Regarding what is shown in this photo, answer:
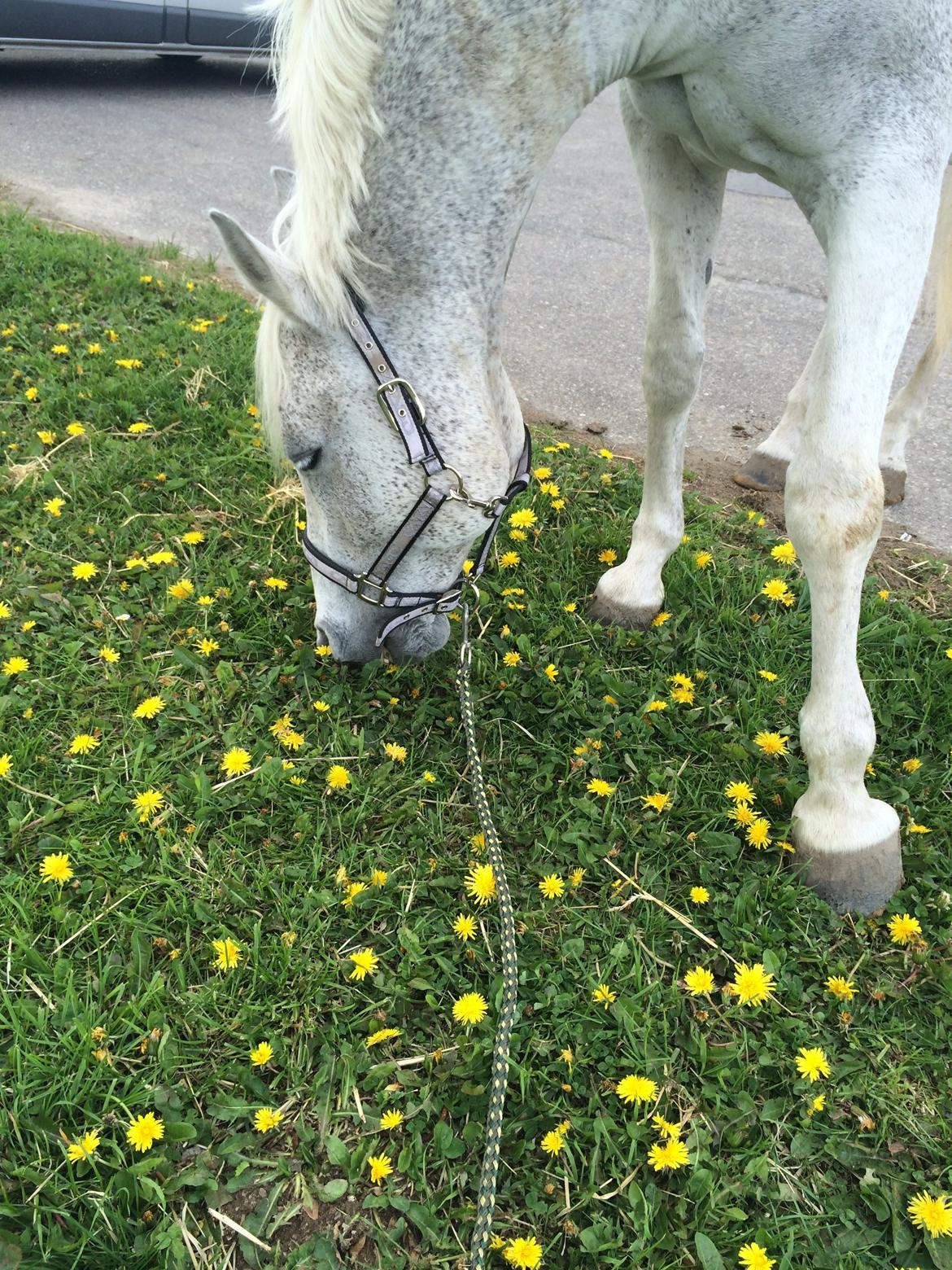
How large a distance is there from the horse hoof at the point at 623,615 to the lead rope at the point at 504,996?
2.08ft

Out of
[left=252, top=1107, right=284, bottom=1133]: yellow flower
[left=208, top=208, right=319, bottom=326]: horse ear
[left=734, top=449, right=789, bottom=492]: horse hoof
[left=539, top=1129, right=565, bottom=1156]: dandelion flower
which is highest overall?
[left=208, top=208, right=319, bottom=326]: horse ear

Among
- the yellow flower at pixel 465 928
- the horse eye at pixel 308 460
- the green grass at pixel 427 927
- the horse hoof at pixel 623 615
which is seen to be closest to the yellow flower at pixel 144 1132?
the green grass at pixel 427 927

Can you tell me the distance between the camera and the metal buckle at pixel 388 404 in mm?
1876

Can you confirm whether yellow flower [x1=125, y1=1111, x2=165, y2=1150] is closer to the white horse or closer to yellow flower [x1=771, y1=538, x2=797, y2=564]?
the white horse

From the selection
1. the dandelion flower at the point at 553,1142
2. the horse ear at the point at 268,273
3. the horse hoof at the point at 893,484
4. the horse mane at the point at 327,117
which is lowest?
the dandelion flower at the point at 553,1142

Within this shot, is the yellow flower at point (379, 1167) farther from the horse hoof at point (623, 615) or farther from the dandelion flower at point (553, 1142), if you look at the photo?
the horse hoof at point (623, 615)

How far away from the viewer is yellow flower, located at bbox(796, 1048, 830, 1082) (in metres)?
1.76

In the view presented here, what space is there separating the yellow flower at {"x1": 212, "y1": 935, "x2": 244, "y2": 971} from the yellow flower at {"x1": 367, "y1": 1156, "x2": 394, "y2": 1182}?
0.47 meters

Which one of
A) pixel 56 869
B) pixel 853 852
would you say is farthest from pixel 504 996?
pixel 56 869

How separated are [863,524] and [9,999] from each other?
2.03 meters

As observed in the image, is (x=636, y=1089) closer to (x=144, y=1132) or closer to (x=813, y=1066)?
(x=813, y=1066)

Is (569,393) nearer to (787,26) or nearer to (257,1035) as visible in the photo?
(787,26)

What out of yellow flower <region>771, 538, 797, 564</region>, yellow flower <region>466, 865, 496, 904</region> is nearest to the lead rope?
yellow flower <region>466, 865, 496, 904</region>

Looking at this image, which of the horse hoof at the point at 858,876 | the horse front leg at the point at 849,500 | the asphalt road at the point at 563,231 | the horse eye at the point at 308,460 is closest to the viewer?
the horse front leg at the point at 849,500
